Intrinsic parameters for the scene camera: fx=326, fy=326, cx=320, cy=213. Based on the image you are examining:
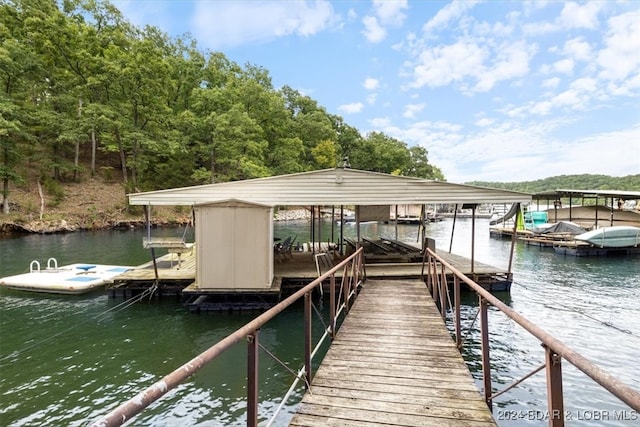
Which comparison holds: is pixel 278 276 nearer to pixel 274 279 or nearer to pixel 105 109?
pixel 274 279

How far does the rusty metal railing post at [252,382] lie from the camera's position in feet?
6.98

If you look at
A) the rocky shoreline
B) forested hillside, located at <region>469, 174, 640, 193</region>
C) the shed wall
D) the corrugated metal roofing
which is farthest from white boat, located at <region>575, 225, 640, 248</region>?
forested hillside, located at <region>469, 174, 640, 193</region>

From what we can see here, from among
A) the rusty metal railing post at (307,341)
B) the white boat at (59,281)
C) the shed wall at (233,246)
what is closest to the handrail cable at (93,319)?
the white boat at (59,281)

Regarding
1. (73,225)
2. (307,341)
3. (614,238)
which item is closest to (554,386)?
(307,341)

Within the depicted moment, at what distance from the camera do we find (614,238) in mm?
17328

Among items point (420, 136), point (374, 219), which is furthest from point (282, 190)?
point (420, 136)

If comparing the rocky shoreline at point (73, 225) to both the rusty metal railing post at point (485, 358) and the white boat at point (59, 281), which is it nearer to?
the white boat at point (59, 281)

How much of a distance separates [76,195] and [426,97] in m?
37.0

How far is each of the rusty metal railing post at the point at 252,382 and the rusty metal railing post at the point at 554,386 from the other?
5.77 feet

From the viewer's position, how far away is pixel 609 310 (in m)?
8.83

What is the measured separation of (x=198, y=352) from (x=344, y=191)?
5.43m

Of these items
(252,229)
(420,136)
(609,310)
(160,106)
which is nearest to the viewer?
(252,229)

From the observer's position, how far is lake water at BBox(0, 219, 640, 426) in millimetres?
4465

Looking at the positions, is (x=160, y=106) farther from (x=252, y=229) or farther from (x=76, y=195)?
(x=252, y=229)
